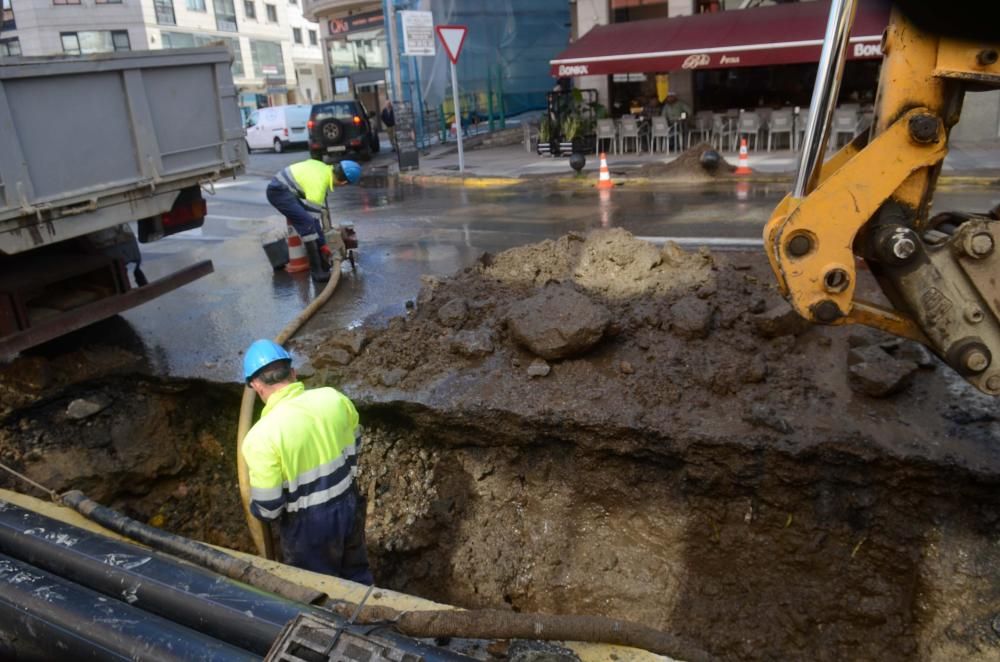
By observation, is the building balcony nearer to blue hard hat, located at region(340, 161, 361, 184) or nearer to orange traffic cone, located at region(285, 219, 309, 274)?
orange traffic cone, located at region(285, 219, 309, 274)

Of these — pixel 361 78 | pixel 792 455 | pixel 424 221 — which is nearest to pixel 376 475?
pixel 792 455

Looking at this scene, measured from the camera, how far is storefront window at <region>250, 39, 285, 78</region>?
52.5 meters

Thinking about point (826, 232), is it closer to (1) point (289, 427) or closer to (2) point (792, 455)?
(2) point (792, 455)

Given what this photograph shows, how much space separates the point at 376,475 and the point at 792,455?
2.82 m

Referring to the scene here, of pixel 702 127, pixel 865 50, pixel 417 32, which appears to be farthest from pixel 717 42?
pixel 417 32

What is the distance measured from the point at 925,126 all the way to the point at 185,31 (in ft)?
176

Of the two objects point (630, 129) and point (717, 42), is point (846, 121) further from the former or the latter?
point (630, 129)

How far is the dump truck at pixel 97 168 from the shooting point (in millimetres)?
5219

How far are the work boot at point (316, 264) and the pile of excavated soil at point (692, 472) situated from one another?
2604mm

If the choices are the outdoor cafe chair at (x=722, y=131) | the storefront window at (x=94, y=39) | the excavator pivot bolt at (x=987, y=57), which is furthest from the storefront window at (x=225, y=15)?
the excavator pivot bolt at (x=987, y=57)

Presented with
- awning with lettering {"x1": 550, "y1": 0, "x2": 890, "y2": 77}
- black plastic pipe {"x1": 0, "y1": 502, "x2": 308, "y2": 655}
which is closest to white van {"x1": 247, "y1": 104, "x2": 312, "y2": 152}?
awning with lettering {"x1": 550, "y1": 0, "x2": 890, "y2": 77}

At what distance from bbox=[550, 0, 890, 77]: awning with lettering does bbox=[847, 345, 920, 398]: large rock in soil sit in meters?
10.5

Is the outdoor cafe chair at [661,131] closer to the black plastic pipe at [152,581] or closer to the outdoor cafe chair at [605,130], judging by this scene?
the outdoor cafe chair at [605,130]

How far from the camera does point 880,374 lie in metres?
4.72
